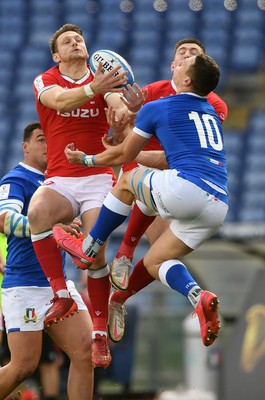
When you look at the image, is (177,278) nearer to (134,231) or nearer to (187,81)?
(134,231)

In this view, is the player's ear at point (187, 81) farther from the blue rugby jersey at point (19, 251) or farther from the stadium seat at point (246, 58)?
the stadium seat at point (246, 58)

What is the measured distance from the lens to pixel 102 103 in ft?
24.4

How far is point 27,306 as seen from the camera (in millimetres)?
7660

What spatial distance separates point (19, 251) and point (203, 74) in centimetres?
201

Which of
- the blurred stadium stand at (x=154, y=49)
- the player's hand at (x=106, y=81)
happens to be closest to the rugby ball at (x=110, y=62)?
the player's hand at (x=106, y=81)

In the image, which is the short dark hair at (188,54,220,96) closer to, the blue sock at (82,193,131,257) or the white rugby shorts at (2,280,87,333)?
the blue sock at (82,193,131,257)

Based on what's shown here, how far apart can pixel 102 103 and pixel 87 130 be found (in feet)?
0.72

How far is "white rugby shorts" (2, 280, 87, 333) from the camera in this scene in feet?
25.1

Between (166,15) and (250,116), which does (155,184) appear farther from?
(166,15)

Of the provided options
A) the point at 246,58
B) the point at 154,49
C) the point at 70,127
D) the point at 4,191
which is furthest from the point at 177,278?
the point at 154,49

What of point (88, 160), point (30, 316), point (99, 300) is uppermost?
point (88, 160)

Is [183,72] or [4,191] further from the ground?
[183,72]

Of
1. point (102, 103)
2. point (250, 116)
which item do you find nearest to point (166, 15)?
point (250, 116)

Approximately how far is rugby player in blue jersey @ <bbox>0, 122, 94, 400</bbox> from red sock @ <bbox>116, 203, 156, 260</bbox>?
38cm
